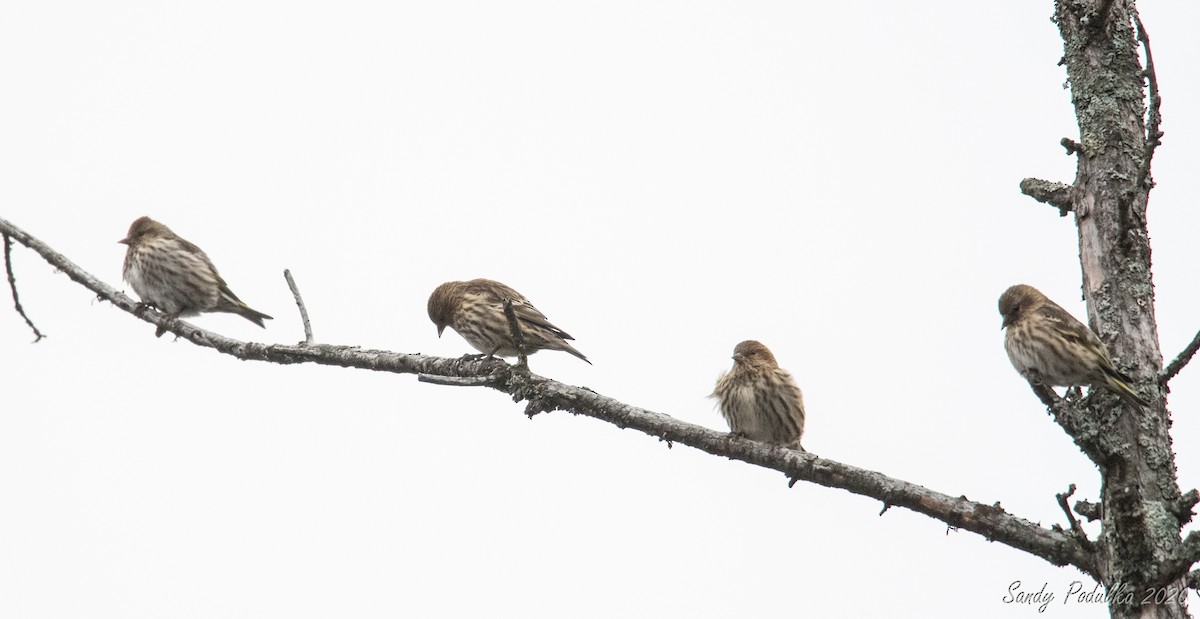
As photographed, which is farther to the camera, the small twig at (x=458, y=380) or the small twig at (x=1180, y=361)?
the small twig at (x=458, y=380)

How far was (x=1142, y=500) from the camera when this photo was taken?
12.1 feet

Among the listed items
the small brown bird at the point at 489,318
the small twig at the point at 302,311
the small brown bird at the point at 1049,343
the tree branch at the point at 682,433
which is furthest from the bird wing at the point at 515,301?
the small brown bird at the point at 1049,343

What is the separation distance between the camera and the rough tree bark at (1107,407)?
3.60 metres

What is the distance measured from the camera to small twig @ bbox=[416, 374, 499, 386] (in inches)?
182

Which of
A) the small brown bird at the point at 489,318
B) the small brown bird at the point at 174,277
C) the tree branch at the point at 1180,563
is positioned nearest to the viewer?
the tree branch at the point at 1180,563

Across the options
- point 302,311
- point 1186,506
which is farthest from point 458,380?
point 1186,506

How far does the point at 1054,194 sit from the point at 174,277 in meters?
8.42

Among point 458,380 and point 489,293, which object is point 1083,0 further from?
point 489,293

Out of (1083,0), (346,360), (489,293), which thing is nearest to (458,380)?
(346,360)

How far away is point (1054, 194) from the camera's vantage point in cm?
471

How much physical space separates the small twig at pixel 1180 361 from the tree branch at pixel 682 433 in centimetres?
76

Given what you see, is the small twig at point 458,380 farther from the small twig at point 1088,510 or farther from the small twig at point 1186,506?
the small twig at point 1186,506

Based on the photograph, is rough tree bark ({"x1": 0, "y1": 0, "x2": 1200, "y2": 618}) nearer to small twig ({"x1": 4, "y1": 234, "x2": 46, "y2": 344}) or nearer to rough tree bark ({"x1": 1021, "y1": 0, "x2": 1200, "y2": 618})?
rough tree bark ({"x1": 1021, "y1": 0, "x2": 1200, "y2": 618})

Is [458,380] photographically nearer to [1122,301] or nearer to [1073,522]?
[1073,522]
